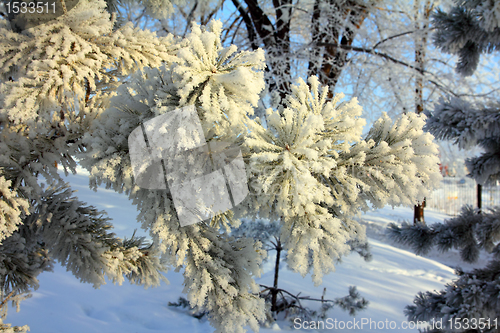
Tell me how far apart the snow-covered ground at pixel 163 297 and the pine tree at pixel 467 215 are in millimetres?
638

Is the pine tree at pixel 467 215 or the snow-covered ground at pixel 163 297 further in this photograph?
the snow-covered ground at pixel 163 297

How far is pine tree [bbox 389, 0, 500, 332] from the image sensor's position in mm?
1604

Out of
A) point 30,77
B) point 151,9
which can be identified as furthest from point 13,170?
point 151,9

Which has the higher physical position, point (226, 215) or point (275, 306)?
point (226, 215)

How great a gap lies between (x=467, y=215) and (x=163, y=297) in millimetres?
2780

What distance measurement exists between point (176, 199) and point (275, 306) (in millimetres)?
2656

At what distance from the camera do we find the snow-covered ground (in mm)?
1714

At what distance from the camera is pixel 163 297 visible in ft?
7.99

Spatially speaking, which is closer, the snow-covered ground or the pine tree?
the pine tree

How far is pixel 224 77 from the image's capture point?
389 millimetres

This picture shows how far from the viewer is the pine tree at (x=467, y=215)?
160 cm

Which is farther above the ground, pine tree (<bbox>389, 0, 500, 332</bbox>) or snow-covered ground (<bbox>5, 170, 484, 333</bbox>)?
pine tree (<bbox>389, 0, 500, 332</bbox>)

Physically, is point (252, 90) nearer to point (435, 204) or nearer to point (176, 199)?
point (176, 199)

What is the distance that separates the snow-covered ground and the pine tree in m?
0.64
